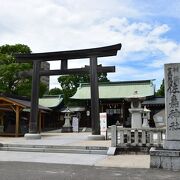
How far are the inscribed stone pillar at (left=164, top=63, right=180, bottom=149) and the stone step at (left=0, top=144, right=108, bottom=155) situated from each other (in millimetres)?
4264

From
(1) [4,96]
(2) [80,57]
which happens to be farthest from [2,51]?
(2) [80,57]

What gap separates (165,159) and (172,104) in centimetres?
183

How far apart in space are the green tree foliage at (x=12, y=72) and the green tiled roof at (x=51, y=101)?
669 centimetres

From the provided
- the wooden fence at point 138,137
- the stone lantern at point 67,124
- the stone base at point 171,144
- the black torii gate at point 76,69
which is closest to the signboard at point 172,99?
the stone base at point 171,144

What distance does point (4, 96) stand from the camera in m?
25.7

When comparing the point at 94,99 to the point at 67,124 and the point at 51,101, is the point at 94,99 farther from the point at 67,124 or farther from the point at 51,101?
the point at 51,101

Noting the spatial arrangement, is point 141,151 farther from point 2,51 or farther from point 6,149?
point 2,51

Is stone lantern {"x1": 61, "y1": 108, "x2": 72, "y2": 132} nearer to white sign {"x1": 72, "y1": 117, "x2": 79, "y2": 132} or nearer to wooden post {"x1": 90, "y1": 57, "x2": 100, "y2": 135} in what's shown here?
white sign {"x1": 72, "y1": 117, "x2": 79, "y2": 132}

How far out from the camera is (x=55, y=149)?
1468cm

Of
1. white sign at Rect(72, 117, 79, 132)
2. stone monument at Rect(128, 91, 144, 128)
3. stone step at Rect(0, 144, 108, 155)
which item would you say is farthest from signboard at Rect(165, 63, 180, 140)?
white sign at Rect(72, 117, 79, 132)

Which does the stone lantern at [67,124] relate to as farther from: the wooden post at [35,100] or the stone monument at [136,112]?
the stone monument at [136,112]

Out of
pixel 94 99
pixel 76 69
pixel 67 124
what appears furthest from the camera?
pixel 67 124

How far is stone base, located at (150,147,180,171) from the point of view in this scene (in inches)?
376

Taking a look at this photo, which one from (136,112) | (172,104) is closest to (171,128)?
(172,104)
